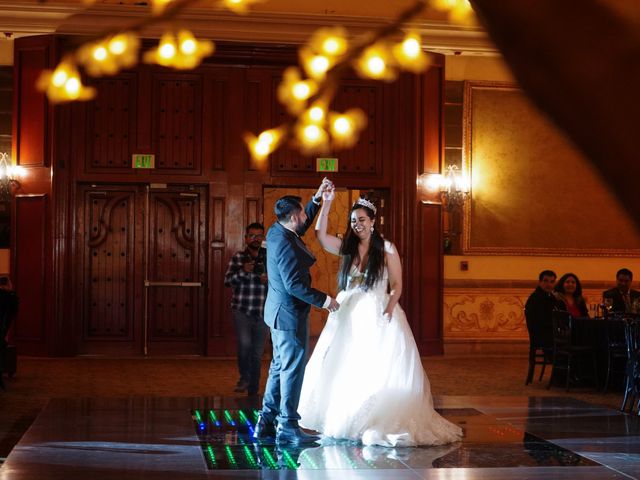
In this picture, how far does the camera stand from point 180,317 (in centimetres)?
1295

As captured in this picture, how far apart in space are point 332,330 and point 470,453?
47.1 inches

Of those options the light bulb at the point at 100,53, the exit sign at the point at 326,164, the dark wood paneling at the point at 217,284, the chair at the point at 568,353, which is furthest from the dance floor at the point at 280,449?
the exit sign at the point at 326,164

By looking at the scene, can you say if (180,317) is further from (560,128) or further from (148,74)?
(560,128)

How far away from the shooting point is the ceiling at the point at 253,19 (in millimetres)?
12500

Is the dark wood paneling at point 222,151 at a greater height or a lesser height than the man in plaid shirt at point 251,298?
greater

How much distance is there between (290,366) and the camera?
6.17m

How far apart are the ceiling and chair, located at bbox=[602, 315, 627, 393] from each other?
440cm

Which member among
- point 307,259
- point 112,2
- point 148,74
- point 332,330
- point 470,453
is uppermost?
point 112,2

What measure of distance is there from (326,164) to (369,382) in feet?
23.3

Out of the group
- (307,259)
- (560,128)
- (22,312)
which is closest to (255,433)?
(307,259)

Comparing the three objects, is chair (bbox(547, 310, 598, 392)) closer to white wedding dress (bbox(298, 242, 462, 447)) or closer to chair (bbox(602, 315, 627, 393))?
chair (bbox(602, 315, 627, 393))

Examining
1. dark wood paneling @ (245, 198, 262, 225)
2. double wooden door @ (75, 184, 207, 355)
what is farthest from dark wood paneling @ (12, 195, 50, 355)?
dark wood paneling @ (245, 198, 262, 225)

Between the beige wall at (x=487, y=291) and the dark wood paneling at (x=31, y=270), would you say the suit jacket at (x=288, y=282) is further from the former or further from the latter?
the beige wall at (x=487, y=291)

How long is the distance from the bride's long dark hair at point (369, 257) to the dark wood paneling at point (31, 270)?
698 centimetres
